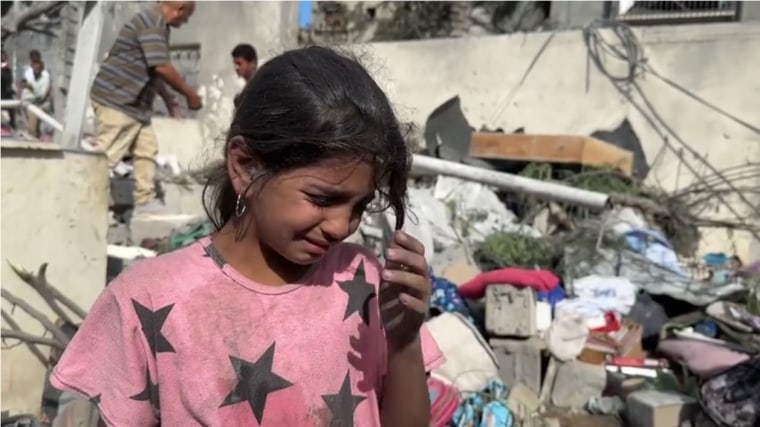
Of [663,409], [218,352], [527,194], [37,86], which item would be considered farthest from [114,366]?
[37,86]

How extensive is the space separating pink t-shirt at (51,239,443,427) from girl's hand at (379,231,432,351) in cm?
13

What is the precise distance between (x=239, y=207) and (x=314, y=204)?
0.66 feet

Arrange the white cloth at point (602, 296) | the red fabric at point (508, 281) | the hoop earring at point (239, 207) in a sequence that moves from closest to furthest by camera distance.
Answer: the hoop earring at point (239, 207)
the red fabric at point (508, 281)
the white cloth at point (602, 296)

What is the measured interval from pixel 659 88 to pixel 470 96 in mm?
1992

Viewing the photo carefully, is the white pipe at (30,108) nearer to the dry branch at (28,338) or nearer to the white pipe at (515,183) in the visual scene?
the dry branch at (28,338)

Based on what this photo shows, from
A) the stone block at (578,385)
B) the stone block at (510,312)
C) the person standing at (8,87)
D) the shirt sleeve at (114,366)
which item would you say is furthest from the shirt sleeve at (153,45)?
the shirt sleeve at (114,366)

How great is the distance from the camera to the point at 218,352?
136 centimetres

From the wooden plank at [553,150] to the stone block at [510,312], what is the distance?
2.85 m

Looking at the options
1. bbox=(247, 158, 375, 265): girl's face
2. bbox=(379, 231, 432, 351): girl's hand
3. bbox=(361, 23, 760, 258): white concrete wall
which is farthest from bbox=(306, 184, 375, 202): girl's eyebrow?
bbox=(361, 23, 760, 258): white concrete wall

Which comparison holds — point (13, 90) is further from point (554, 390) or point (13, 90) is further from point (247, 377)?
Answer: point (247, 377)

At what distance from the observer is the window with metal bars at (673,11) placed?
7758 mm

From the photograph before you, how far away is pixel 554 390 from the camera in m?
4.37

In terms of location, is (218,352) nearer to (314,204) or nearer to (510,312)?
(314,204)

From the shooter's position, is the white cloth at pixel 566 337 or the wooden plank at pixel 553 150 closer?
the white cloth at pixel 566 337
